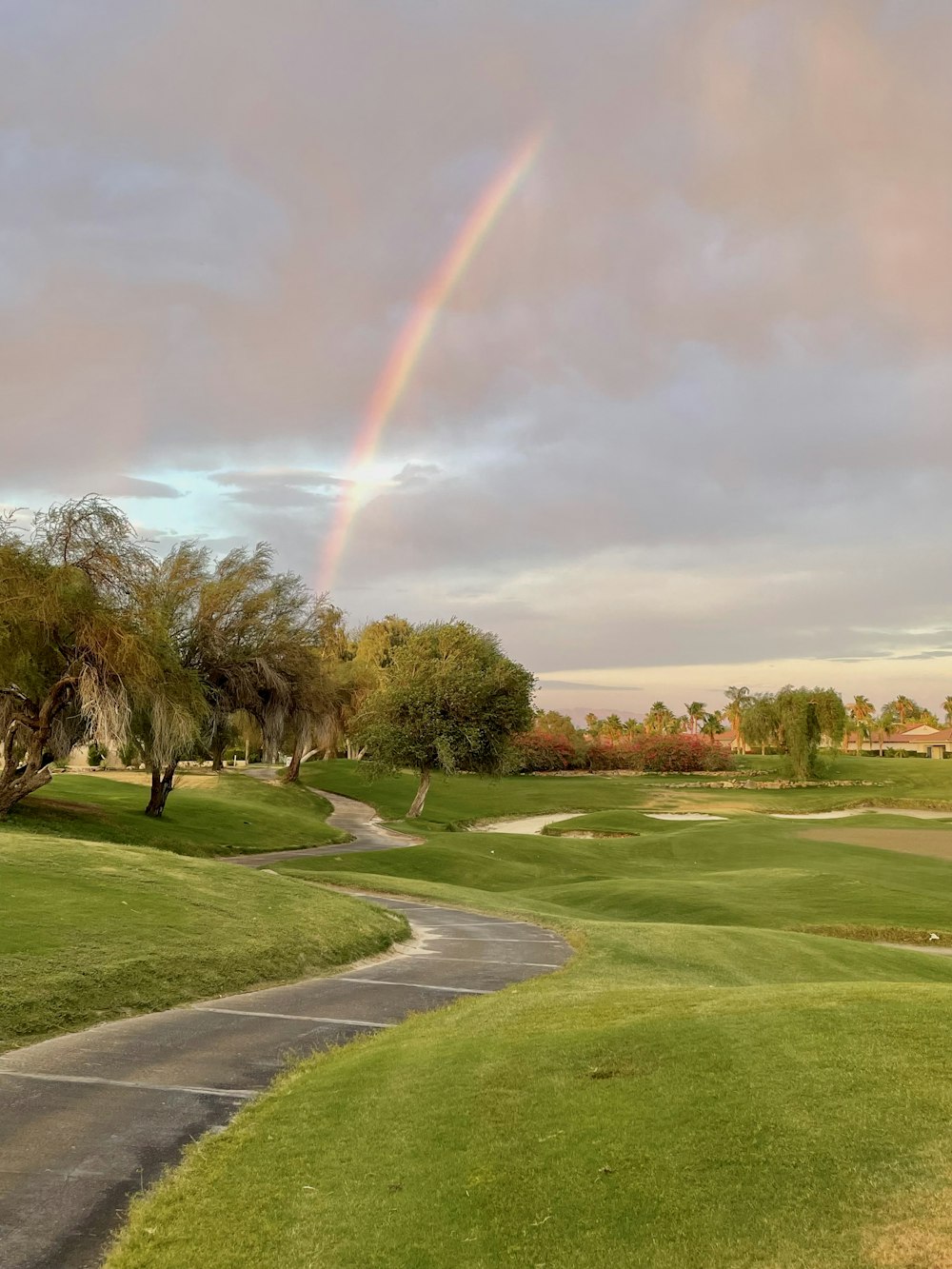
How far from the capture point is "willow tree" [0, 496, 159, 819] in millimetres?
33906

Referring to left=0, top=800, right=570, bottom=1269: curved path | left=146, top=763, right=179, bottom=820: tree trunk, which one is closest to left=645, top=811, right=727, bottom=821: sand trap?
left=146, top=763, right=179, bottom=820: tree trunk

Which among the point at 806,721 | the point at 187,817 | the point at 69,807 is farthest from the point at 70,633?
the point at 806,721

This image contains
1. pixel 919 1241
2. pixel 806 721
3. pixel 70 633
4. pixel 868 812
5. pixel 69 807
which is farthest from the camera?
pixel 806 721

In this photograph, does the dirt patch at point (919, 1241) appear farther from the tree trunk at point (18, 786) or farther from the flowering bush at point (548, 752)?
the flowering bush at point (548, 752)

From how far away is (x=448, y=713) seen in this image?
64438 mm

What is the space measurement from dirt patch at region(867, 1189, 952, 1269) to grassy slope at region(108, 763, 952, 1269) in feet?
0.05

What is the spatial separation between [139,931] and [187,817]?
34706 mm

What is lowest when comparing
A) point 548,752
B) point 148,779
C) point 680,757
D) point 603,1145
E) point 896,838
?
point 896,838

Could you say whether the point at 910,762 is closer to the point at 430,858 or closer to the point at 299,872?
the point at 430,858

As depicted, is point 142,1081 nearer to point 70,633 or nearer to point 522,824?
point 70,633

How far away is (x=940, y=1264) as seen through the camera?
15.7ft

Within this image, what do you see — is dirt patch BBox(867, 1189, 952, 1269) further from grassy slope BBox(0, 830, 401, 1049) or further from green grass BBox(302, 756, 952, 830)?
green grass BBox(302, 756, 952, 830)

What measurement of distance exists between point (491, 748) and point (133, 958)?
5016cm

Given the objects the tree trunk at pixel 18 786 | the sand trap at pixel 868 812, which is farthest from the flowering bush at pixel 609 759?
the tree trunk at pixel 18 786
